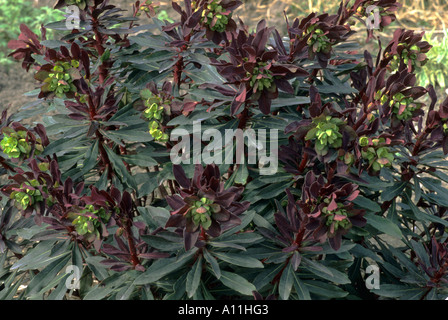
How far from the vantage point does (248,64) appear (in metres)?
1.59

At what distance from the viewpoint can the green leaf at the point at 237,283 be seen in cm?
177

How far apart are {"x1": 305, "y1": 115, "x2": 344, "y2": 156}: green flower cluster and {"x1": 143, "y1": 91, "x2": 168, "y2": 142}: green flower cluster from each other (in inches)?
22.3

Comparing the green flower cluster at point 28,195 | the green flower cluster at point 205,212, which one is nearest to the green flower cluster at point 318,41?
the green flower cluster at point 205,212

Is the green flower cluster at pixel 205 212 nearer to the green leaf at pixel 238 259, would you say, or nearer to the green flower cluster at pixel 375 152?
the green leaf at pixel 238 259

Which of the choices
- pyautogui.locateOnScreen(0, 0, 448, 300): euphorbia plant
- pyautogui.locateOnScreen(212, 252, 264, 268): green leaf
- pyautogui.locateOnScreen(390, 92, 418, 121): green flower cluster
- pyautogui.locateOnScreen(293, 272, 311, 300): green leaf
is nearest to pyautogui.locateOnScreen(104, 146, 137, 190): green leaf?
pyautogui.locateOnScreen(0, 0, 448, 300): euphorbia plant

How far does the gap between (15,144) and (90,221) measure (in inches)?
19.1

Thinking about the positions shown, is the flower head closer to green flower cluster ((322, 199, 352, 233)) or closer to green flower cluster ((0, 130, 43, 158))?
green flower cluster ((322, 199, 352, 233))

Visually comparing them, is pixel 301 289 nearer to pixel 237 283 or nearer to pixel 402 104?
pixel 237 283

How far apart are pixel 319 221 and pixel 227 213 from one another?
312mm

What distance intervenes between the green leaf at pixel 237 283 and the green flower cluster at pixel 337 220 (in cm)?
40

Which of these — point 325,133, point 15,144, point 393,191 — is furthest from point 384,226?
point 15,144

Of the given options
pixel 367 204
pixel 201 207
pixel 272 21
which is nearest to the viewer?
pixel 201 207

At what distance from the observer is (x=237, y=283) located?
1803 mm
